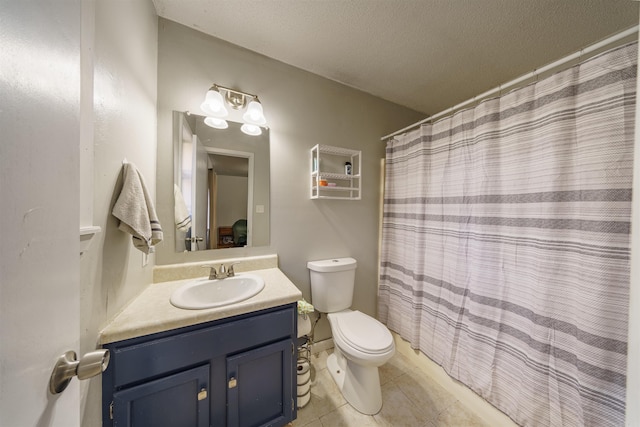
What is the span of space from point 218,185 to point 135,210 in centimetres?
60

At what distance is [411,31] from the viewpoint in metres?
1.30

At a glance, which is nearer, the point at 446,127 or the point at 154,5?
the point at 154,5

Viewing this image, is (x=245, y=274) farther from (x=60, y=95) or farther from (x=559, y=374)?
(x=559, y=374)

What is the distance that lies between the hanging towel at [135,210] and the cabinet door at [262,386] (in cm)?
64

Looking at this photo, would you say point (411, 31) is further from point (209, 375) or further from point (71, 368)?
point (209, 375)

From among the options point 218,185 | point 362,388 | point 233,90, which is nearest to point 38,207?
point 218,185

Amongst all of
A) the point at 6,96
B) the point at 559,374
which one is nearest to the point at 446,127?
the point at 559,374

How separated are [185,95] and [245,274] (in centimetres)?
120

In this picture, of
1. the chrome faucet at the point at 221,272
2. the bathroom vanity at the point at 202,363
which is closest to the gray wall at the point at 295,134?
the chrome faucet at the point at 221,272

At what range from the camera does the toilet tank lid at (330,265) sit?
5.21 feet

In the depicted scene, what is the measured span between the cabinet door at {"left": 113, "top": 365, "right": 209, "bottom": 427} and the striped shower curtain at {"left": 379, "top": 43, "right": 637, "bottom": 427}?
144 cm

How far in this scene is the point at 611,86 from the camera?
822 mm

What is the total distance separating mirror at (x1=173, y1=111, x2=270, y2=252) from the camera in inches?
51.3

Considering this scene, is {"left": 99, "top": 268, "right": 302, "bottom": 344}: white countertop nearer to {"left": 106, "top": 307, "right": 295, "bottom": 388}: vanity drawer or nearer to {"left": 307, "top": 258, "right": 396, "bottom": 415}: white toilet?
{"left": 106, "top": 307, "right": 295, "bottom": 388}: vanity drawer
